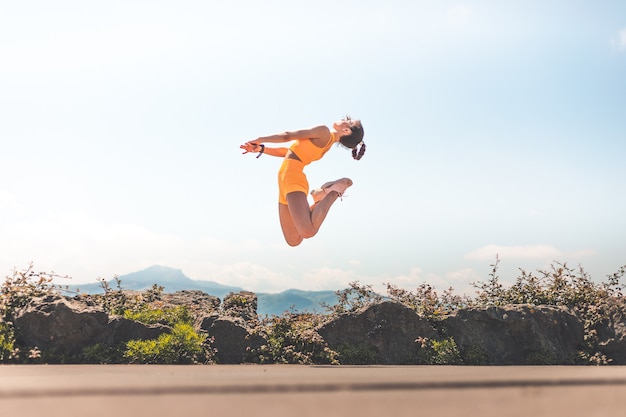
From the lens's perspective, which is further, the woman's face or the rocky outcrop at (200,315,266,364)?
the woman's face

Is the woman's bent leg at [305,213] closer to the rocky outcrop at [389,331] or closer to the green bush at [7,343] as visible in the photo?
the rocky outcrop at [389,331]

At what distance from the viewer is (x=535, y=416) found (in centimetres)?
234

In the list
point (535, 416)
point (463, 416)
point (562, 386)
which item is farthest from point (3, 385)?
point (562, 386)

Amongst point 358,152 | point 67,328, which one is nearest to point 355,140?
point 358,152

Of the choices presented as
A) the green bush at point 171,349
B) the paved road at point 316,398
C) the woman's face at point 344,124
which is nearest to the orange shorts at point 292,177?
the woman's face at point 344,124

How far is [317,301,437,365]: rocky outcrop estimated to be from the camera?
22.8 feet

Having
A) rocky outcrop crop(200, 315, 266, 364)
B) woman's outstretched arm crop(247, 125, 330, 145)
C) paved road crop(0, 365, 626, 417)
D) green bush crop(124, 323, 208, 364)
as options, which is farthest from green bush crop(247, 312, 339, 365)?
paved road crop(0, 365, 626, 417)

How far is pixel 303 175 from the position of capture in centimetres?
674

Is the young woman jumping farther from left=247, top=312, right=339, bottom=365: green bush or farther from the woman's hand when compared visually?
left=247, top=312, right=339, bottom=365: green bush

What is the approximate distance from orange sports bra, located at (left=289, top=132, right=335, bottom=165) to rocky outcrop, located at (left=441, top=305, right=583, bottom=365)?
284 centimetres

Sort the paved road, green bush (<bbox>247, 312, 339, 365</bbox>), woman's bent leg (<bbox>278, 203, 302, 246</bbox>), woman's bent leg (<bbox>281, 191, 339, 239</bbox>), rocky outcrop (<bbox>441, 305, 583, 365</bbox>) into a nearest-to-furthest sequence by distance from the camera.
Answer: the paved road → woman's bent leg (<bbox>281, 191, 339, 239</bbox>) → green bush (<bbox>247, 312, 339, 365</bbox>) → woman's bent leg (<bbox>278, 203, 302, 246</bbox>) → rocky outcrop (<bbox>441, 305, 583, 365</bbox>)

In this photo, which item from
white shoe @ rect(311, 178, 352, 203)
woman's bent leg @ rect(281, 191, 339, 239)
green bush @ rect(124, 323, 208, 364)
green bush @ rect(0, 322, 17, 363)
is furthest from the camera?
white shoe @ rect(311, 178, 352, 203)

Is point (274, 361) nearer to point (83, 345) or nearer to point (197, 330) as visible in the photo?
point (197, 330)

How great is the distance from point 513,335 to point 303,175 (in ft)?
11.6
